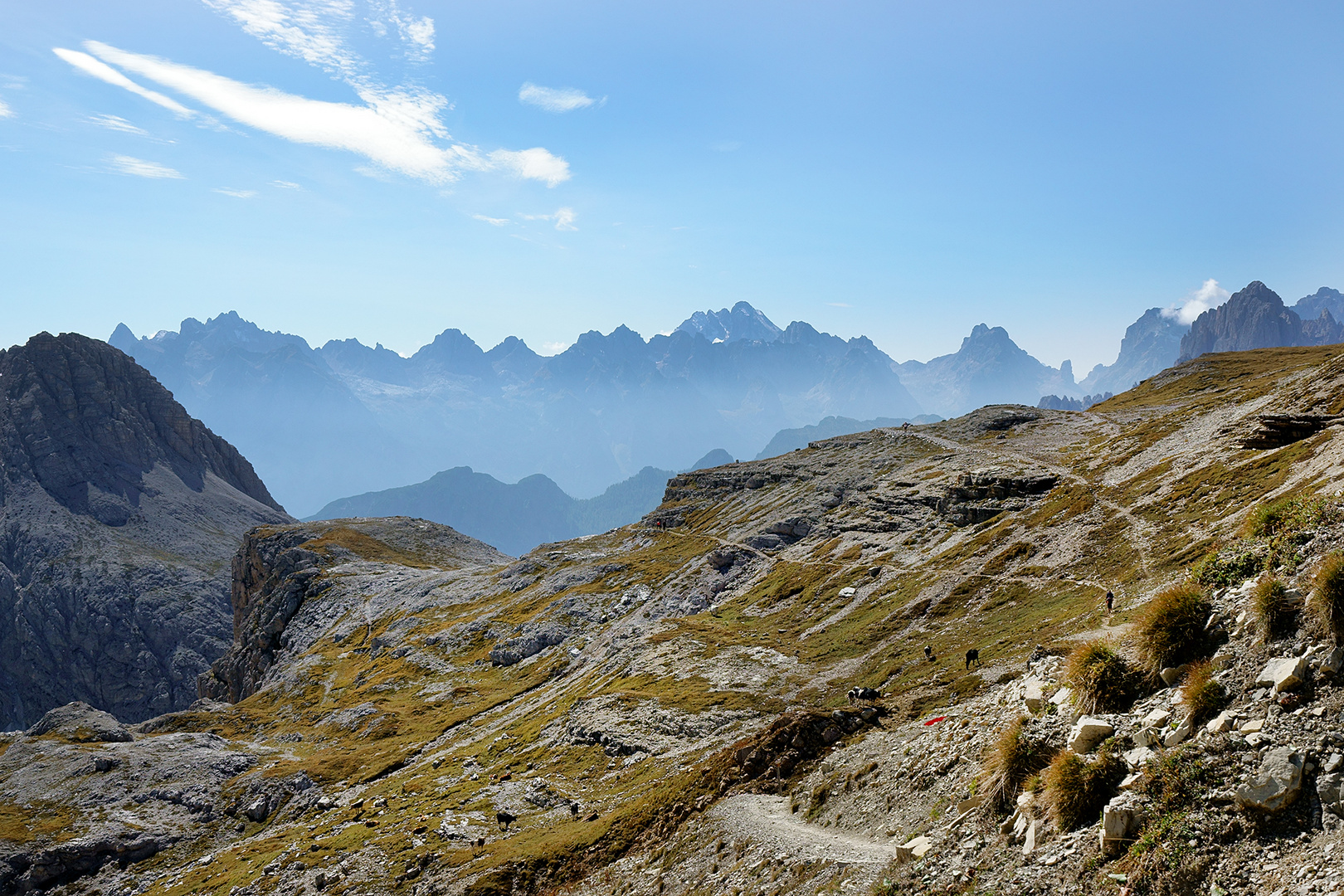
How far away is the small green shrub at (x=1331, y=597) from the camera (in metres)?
15.4

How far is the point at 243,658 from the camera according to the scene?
19350 cm

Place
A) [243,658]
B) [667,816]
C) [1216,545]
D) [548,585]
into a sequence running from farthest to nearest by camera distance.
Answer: [243,658], [548,585], [1216,545], [667,816]

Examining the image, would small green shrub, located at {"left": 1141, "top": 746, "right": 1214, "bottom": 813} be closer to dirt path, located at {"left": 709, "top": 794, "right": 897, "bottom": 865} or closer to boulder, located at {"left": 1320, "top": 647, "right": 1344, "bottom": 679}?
boulder, located at {"left": 1320, "top": 647, "right": 1344, "bottom": 679}

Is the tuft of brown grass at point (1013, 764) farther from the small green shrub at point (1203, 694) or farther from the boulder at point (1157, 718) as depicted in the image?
the small green shrub at point (1203, 694)

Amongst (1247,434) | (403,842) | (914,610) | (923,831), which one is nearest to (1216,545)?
(914,610)

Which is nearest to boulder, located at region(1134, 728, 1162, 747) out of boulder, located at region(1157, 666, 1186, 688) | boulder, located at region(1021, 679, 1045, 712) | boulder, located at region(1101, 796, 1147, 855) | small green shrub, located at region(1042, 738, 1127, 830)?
small green shrub, located at region(1042, 738, 1127, 830)

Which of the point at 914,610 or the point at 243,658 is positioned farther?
the point at 243,658

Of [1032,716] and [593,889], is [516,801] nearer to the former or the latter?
[593,889]

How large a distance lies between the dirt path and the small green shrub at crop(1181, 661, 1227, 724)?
1016 cm

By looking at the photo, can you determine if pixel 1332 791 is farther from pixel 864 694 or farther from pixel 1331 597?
pixel 864 694

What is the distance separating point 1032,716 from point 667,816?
2208 cm

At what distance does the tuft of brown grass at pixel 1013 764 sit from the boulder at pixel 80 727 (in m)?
131

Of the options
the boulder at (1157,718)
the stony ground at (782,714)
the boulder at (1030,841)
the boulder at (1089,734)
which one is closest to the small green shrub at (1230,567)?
the stony ground at (782,714)

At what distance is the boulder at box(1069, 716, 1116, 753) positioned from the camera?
1809cm
